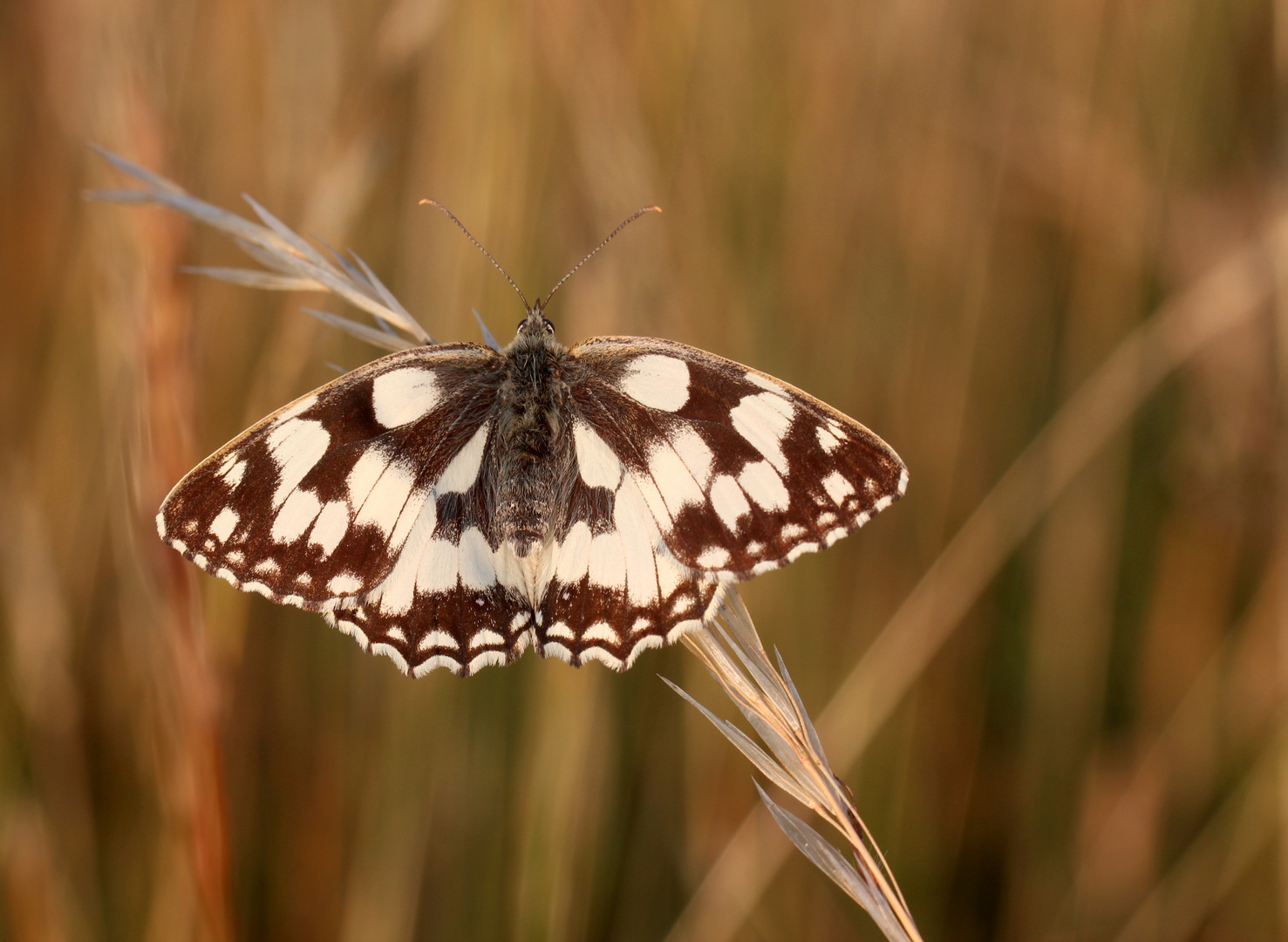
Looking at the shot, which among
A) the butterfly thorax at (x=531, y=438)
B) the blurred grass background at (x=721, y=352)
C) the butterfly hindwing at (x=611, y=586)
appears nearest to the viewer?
the butterfly hindwing at (x=611, y=586)

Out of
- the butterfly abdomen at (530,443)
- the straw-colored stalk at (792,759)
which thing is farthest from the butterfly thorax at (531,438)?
the straw-colored stalk at (792,759)

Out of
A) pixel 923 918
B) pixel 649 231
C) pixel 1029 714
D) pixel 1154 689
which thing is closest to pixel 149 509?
pixel 649 231

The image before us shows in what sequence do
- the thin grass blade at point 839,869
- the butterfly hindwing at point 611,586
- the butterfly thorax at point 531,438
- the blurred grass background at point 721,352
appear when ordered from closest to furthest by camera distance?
the thin grass blade at point 839,869 → the butterfly hindwing at point 611,586 → the butterfly thorax at point 531,438 → the blurred grass background at point 721,352

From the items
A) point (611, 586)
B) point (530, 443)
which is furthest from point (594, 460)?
point (611, 586)

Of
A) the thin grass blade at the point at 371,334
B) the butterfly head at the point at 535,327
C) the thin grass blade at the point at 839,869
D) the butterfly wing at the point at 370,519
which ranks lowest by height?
the butterfly wing at the point at 370,519

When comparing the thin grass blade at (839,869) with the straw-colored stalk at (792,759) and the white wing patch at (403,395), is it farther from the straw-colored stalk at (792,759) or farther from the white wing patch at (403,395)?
the white wing patch at (403,395)

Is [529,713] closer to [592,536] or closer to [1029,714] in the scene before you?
[592,536]

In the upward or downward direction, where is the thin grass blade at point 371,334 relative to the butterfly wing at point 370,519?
upward

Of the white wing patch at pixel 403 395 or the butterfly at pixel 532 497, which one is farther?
the white wing patch at pixel 403 395

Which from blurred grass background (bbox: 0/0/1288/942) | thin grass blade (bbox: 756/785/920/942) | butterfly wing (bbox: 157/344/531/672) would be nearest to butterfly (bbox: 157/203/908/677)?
butterfly wing (bbox: 157/344/531/672)
